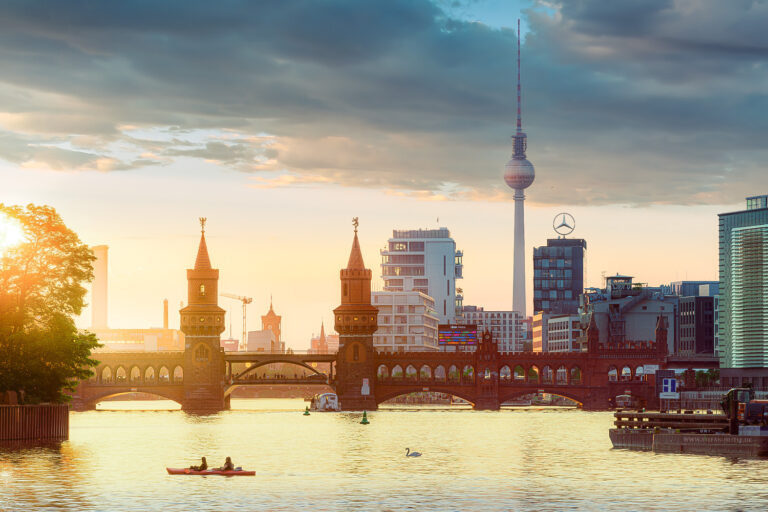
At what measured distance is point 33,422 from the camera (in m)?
117

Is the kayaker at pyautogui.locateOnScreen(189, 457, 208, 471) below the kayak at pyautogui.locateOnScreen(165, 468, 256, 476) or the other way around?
the other way around

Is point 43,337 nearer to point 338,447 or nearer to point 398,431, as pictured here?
point 338,447

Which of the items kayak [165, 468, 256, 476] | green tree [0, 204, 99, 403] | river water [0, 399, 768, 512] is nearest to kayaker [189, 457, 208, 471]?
kayak [165, 468, 256, 476]

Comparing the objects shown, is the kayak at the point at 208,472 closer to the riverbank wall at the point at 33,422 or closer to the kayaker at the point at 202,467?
the kayaker at the point at 202,467

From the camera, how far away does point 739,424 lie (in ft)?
368

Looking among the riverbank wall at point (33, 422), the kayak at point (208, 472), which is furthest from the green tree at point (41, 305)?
the kayak at point (208, 472)

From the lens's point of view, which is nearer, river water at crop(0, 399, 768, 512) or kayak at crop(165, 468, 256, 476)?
river water at crop(0, 399, 768, 512)

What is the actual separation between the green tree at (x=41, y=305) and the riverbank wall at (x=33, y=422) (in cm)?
140

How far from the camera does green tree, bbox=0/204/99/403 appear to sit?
4412 inches

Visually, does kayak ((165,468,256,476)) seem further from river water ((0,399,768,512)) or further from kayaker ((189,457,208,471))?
river water ((0,399,768,512))

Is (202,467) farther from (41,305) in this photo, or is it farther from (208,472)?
(41,305)

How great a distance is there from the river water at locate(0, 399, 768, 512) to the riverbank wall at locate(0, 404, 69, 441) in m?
2.66

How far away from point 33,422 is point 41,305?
1032cm

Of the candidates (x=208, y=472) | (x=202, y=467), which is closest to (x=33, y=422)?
(x=202, y=467)
